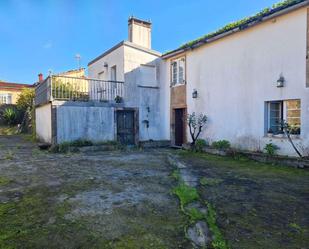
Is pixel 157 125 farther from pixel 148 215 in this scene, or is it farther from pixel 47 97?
pixel 148 215

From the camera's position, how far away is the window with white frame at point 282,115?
7.97m

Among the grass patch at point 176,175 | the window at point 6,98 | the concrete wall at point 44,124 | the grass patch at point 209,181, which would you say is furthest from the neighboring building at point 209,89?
the window at point 6,98

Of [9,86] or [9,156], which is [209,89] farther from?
[9,86]

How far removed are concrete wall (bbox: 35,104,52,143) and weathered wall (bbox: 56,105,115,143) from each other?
0.86 m

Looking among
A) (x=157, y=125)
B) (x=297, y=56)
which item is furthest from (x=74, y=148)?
(x=297, y=56)

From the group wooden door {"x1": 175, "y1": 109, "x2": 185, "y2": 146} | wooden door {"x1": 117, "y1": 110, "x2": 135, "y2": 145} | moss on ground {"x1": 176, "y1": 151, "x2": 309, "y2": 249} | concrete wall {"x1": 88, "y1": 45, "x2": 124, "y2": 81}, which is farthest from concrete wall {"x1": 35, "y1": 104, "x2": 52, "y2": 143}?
moss on ground {"x1": 176, "y1": 151, "x2": 309, "y2": 249}

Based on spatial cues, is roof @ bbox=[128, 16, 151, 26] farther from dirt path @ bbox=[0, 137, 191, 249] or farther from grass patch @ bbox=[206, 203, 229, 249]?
grass patch @ bbox=[206, 203, 229, 249]

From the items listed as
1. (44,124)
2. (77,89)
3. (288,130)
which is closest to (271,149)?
(288,130)

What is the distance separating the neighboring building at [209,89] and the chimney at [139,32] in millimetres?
57

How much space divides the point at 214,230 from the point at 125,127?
10.3m

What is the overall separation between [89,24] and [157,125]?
26.9ft

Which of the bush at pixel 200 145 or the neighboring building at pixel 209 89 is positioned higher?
the neighboring building at pixel 209 89

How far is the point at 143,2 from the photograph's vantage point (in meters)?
13.3

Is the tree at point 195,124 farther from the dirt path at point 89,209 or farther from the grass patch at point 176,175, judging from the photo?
the dirt path at point 89,209
